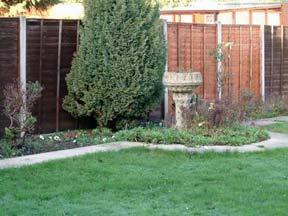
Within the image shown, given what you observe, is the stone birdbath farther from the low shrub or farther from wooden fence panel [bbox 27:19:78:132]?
wooden fence panel [bbox 27:19:78:132]

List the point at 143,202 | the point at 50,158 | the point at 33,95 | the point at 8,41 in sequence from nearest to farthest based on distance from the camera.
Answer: the point at 143,202 < the point at 50,158 < the point at 33,95 < the point at 8,41

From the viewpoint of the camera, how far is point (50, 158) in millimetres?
9375

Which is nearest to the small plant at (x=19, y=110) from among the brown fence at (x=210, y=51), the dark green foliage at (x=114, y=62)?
the dark green foliage at (x=114, y=62)

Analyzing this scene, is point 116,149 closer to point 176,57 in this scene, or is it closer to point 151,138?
point 151,138

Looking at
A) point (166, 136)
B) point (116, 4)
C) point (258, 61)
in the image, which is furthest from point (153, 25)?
point (258, 61)

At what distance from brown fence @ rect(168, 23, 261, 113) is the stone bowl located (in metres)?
2.29

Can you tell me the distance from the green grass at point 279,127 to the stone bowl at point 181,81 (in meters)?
2.18

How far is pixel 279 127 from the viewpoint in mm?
13430

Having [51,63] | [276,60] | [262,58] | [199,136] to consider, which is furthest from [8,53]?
[276,60]

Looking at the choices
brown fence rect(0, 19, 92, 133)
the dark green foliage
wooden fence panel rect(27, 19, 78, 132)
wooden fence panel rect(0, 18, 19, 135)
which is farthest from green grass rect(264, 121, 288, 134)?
wooden fence panel rect(0, 18, 19, 135)

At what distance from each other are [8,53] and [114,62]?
1867 millimetres

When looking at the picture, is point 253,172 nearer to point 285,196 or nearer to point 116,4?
point 285,196

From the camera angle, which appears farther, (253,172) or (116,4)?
(116,4)

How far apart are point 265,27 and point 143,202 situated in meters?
11.3
